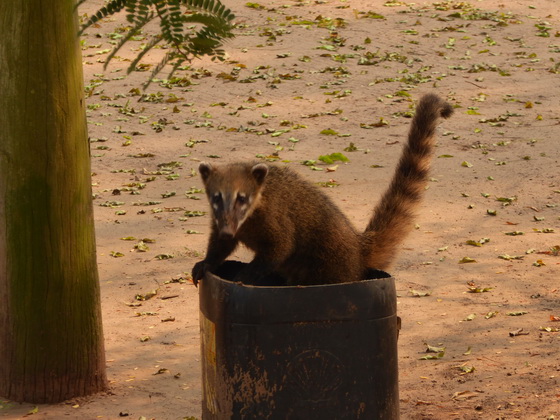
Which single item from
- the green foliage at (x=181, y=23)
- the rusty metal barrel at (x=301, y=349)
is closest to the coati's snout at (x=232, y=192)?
the rusty metal barrel at (x=301, y=349)

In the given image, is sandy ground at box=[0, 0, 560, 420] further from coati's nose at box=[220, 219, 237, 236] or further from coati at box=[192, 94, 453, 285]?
coati's nose at box=[220, 219, 237, 236]

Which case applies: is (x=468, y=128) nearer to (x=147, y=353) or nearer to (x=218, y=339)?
(x=147, y=353)

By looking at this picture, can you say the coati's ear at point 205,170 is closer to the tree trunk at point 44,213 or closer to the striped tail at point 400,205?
the tree trunk at point 44,213

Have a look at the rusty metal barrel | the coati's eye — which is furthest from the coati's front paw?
the rusty metal barrel

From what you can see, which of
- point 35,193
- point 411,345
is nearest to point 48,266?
point 35,193

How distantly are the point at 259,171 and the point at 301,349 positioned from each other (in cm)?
138

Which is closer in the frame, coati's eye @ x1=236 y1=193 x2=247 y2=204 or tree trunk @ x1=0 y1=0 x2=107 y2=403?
coati's eye @ x1=236 y1=193 x2=247 y2=204

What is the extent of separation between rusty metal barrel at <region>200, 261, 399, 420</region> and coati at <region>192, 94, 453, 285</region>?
0.82 metres

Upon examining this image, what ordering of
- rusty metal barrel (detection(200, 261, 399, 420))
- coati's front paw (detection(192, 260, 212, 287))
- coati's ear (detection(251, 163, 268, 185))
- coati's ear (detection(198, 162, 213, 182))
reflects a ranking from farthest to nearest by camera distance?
coati's ear (detection(198, 162, 213, 182)) < coati's ear (detection(251, 163, 268, 185)) < coati's front paw (detection(192, 260, 212, 287)) < rusty metal barrel (detection(200, 261, 399, 420))

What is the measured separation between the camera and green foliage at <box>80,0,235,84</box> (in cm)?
286

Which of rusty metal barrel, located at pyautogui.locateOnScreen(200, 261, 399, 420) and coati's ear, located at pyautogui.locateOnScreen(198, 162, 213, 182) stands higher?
coati's ear, located at pyautogui.locateOnScreen(198, 162, 213, 182)

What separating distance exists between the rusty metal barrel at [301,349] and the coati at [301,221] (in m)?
0.82

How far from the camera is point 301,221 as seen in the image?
4.99 metres

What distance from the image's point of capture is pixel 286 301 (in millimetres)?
3736
